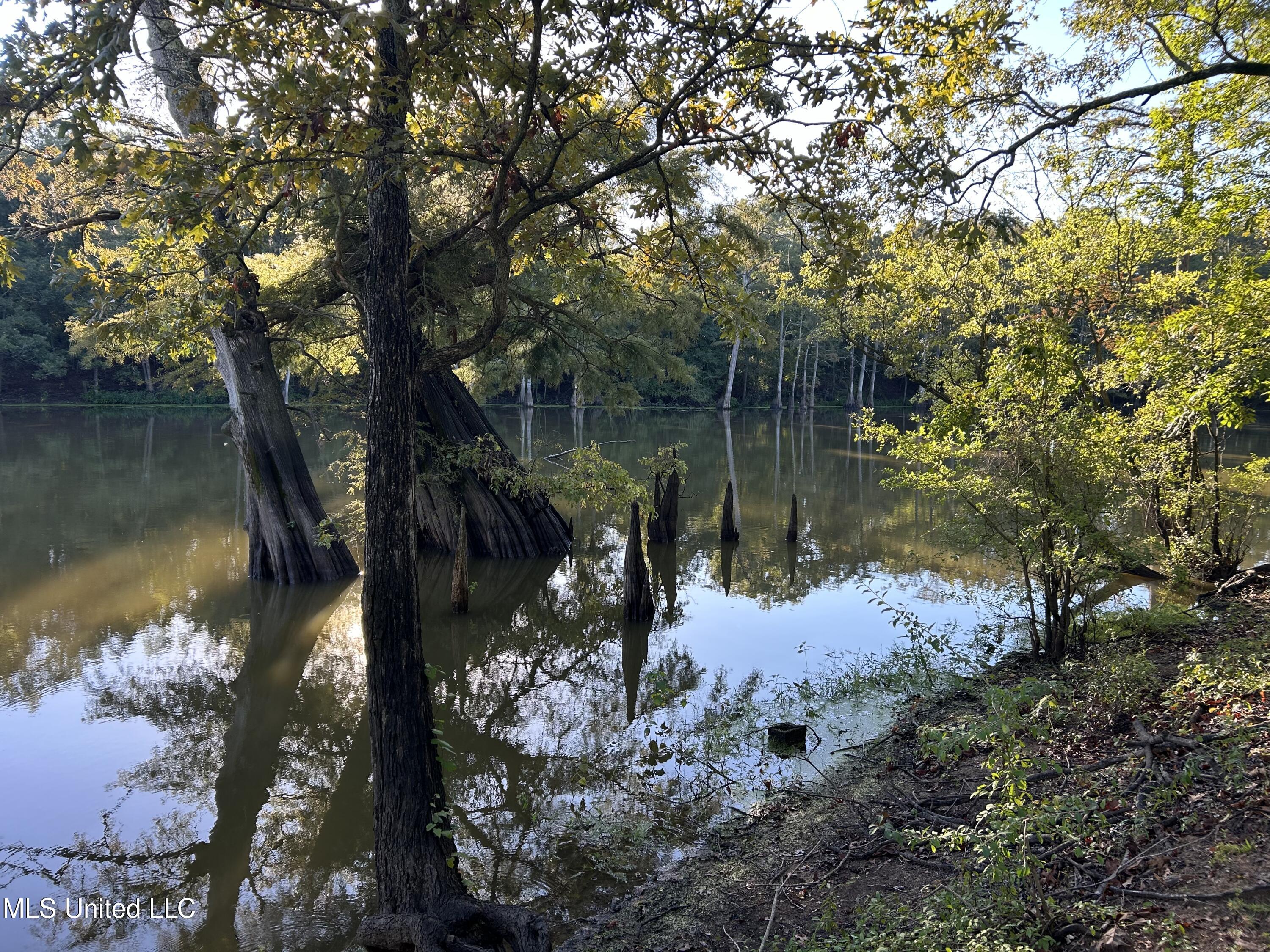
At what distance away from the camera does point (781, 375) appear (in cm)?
4997

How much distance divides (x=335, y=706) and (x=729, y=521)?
30.4 feet

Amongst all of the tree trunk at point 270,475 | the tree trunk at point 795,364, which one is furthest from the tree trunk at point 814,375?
the tree trunk at point 270,475

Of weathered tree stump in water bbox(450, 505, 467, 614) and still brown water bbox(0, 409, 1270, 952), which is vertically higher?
weathered tree stump in water bbox(450, 505, 467, 614)

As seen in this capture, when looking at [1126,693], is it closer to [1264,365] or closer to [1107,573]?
[1107,573]

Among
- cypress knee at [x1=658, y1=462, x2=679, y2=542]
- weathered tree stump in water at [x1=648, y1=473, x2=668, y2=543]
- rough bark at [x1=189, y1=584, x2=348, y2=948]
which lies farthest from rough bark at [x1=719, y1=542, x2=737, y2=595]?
rough bark at [x1=189, y1=584, x2=348, y2=948]

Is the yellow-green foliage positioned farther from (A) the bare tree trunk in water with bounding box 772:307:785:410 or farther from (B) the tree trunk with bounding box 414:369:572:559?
A: (A) the bare tree trunk in water with bounding box 772:307:785:410

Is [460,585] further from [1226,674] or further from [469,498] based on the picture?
[1226,674]

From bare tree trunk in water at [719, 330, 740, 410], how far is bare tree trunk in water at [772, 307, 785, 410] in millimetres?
2685

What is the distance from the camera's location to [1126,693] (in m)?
5.30

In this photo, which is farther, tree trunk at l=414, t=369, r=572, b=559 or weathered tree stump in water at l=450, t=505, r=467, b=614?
tree trunk at l=414, t=369, r=572, b=559

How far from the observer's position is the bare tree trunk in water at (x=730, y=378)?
4762 cm

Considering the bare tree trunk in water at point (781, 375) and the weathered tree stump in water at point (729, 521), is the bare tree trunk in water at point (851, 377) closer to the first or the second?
the bare tree trunk in water at point (781, 375)

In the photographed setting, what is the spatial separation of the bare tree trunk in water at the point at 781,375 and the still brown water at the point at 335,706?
29165 millimetres

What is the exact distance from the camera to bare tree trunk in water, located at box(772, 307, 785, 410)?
46.2 meters
